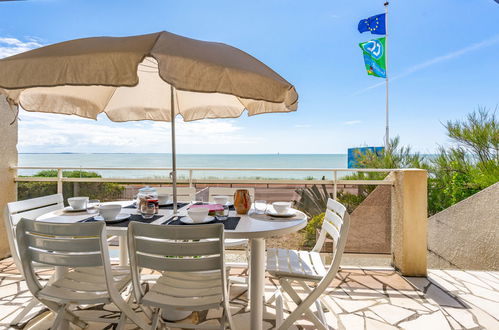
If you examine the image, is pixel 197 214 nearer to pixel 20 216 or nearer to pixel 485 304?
pixel 20 216

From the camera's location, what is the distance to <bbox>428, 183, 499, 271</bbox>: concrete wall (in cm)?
367

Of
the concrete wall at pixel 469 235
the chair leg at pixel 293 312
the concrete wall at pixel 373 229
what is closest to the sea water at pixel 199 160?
the concrete wall at pixel 469 235

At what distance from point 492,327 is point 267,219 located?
1821 mm

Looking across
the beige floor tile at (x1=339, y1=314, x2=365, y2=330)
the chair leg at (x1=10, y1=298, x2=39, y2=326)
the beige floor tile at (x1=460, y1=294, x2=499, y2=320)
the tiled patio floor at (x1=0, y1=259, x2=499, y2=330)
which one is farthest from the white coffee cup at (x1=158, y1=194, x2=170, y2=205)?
the beige floor tile at (x1=460, y1=294, x2=499, y2=320)

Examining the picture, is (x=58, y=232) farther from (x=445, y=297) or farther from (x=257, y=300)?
(x=445, y=297)

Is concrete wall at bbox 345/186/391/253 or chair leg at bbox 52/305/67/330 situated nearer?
chair leg at bbox 52/305/67/330

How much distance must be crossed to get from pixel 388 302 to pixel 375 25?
35.8ft

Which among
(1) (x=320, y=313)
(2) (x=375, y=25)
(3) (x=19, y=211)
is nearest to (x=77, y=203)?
(3) (x=19, y=211)

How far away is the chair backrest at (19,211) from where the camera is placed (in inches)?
72.2

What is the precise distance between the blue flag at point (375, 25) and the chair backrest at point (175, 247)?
11598 millimetres

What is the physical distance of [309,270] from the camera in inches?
76.0

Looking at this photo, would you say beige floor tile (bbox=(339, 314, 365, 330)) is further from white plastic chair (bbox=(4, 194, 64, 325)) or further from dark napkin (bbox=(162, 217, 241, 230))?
white plastic chair (bbox=(4, 194, 64, 325))

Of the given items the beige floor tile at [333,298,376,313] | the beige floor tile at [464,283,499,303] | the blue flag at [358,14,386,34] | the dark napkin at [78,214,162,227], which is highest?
the blue flag at [358,14,386,34]

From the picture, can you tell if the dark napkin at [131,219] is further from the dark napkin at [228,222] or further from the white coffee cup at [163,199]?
the white coffee cup at [163,199]
